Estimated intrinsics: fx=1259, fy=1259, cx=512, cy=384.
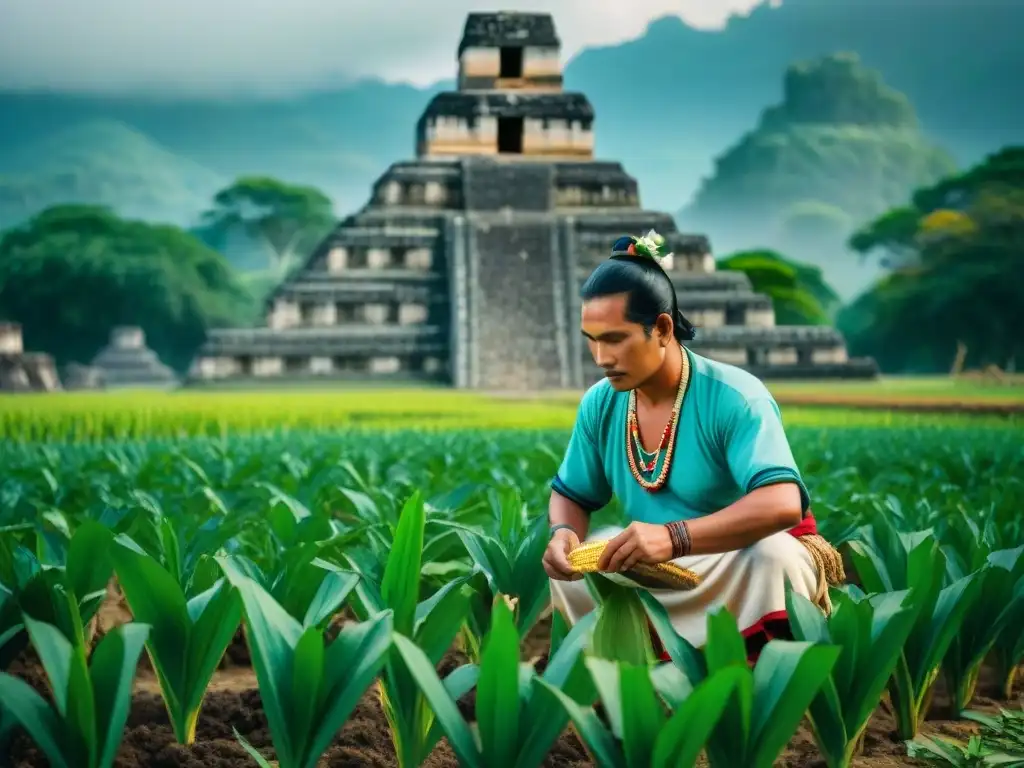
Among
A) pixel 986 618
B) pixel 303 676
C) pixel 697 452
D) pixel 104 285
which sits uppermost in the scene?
pixel 104 285

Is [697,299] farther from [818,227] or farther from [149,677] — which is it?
[818,227]

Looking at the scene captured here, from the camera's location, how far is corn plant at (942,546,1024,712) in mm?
2865

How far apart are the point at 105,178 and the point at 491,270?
21411 mm

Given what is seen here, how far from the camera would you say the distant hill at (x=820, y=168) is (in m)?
69.1

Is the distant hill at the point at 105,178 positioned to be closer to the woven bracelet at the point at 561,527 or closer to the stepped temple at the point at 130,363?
the stepped temple at the point at 130,363

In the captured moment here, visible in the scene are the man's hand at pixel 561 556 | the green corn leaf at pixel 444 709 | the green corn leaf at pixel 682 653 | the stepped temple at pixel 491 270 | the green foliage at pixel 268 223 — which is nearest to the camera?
the green corn leaf at pixel 444 709

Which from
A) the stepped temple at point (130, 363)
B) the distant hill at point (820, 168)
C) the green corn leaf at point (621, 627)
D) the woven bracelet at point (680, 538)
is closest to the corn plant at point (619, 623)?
the green corn leaf at point (621, 627)

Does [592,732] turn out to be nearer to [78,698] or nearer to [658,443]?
[78,698]

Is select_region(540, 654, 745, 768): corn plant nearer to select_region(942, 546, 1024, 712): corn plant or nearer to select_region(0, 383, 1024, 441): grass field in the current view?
select_region(942, 546, 1024, 712): corn plant

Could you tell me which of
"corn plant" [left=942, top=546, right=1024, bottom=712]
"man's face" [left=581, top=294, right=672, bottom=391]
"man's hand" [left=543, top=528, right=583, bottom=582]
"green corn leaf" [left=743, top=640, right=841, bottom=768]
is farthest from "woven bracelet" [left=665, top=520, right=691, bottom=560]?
"corn plant" [left=942, top=546, right=1024, bottom=712]

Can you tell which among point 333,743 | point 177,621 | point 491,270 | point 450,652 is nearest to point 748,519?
point 333,743

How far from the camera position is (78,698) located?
78.4 inches

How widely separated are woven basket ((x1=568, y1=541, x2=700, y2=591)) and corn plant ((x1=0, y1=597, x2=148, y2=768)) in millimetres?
876

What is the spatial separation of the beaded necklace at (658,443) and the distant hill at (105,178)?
23748 mm
